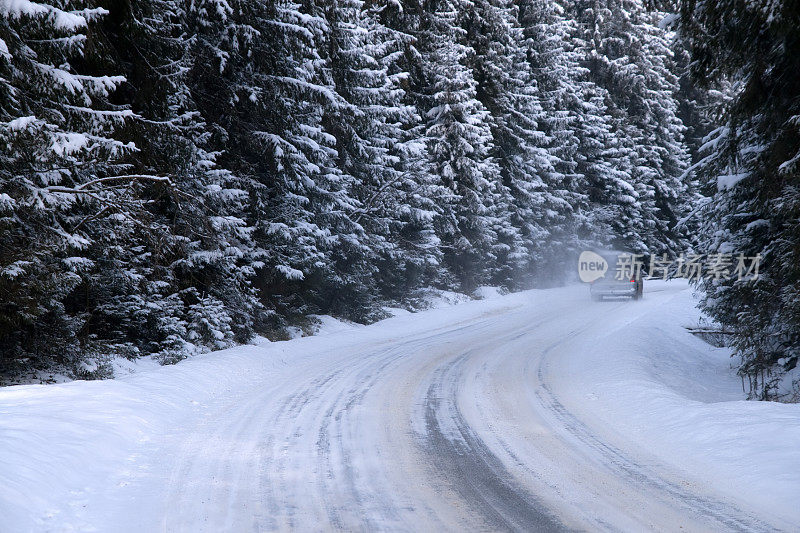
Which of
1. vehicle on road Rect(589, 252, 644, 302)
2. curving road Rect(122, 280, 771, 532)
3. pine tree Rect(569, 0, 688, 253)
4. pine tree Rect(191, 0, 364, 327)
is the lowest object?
curving road Rect(122, 280, 771, 532)

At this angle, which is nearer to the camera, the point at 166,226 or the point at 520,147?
the point at 166,226

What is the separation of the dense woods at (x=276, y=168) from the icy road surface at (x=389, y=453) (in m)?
1.89

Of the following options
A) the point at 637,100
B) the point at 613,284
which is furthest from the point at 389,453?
the point at 637,100

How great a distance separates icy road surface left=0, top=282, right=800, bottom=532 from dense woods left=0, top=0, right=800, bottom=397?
1.89 meters

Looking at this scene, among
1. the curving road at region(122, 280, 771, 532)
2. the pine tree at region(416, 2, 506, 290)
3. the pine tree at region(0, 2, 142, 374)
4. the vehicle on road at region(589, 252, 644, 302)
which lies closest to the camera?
the curving road at region(122, 280, 771, 532)

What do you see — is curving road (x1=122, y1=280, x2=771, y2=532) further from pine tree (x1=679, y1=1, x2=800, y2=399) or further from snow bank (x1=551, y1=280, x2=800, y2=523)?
pine tree (x1=679, y1=1, x2=800, y2=399)

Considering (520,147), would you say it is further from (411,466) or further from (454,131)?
(411,466)

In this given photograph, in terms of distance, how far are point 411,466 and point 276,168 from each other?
11.0 meters

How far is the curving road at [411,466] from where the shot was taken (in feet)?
14.4

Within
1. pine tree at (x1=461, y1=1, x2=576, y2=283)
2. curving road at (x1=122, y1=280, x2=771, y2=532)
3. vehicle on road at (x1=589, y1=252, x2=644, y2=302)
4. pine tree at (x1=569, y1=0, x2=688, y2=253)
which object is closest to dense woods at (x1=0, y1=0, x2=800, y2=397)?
pine tree at (x1=461, y1=1, x2=576, y2=283)

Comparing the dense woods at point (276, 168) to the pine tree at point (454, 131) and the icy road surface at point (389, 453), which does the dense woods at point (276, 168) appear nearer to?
the pine tree at point (454, 131)

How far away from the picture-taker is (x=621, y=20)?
148 ft

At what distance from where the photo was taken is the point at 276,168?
15000mm

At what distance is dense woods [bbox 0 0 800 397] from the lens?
26.4 feet
